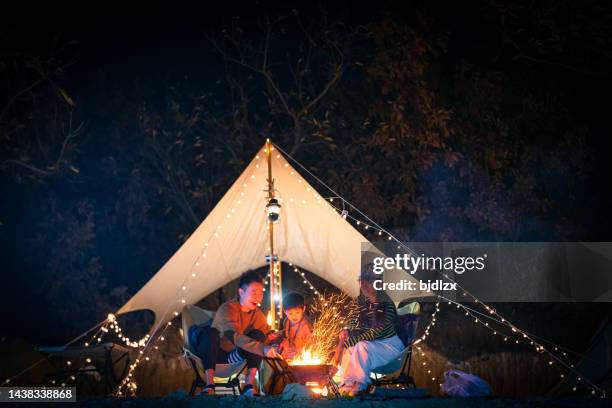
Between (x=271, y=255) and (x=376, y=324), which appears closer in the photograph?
(x=376, y=324)

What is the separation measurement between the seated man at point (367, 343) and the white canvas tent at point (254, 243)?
3.28ft

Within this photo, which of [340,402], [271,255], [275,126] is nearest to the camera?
[340,402]

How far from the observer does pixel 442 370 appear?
7.06 metres

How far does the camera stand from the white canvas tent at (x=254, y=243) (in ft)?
21.5

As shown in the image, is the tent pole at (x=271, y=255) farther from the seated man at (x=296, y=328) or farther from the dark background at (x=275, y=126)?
the dark background at (x=275, y=126)

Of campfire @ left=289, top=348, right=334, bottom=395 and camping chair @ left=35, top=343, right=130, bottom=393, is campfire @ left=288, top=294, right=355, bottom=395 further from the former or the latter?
camping chair @ left=35, top=343, right=130, bottom=393

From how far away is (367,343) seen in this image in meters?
5.47

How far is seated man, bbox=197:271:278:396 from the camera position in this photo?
5539 mm

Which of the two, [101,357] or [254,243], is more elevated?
[254,243]

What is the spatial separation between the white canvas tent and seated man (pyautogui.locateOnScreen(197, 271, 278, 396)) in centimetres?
73

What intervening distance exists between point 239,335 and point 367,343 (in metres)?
0.83

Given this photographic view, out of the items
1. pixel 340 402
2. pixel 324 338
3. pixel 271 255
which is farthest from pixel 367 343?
pixel 271 255

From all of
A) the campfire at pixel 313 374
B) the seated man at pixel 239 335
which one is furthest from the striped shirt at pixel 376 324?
the seated man at pixel 239 335
